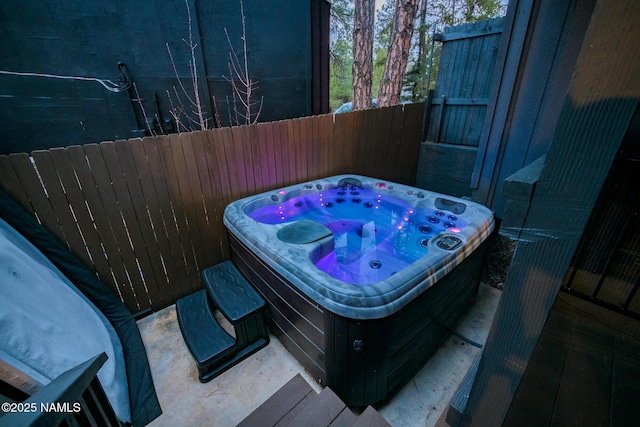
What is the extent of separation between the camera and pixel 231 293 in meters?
2.04

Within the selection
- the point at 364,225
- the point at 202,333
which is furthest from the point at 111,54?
the point at 364,225

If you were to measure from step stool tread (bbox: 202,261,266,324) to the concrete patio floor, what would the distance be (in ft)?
1.32

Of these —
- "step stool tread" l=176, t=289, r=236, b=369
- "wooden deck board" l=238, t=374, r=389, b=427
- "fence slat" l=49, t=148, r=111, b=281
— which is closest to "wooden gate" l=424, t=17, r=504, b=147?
"wooden deck board" l=238, t=374, r=389, b=427

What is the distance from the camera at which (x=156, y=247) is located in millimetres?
2266

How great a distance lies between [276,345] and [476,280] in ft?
5.89

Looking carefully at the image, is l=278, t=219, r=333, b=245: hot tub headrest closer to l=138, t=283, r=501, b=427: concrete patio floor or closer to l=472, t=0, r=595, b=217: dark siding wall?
l=138, t=283, r=501, b=427: concrete patio floor

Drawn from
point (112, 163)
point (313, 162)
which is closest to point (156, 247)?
point (112, 163)

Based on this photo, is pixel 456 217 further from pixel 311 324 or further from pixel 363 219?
pixel 311 324

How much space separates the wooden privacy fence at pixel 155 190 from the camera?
1.82 meters

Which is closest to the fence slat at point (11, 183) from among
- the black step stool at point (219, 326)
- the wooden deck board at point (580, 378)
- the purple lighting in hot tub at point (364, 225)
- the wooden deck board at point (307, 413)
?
the black step stool at point (219, 326)

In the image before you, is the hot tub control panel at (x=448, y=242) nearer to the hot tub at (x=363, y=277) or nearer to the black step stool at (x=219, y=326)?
the hot tub at (x=363, y=277)

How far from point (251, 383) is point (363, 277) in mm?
1118

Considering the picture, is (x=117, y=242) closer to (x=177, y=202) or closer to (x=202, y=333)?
(x=177, y=202)

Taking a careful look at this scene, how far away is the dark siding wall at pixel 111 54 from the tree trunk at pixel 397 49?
1376 mm
